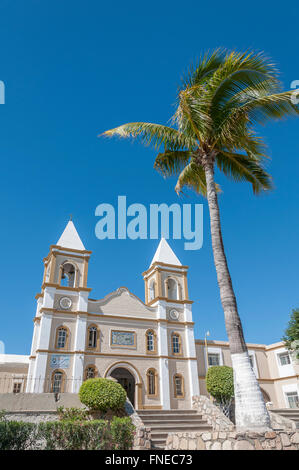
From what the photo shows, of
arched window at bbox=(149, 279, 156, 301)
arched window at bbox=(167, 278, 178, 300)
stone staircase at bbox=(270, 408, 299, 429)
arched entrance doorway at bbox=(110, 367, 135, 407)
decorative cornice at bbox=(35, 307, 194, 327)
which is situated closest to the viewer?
stone staircase at bbox=(270, 408, 299, 429)

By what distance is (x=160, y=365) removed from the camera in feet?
77.7

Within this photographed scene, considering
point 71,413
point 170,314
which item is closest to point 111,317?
point 170,314

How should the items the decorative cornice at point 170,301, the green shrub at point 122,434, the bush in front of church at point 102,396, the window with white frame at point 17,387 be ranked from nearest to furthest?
the green shrub at point 122,434, the bush in front of church at point 102,396, the window with white frame at point 17,387, the decorative cornice at point 170,301

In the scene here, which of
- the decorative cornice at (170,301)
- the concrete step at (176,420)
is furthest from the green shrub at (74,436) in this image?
the decorative cornice at (170,301)

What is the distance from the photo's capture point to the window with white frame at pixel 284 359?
89.2 feet

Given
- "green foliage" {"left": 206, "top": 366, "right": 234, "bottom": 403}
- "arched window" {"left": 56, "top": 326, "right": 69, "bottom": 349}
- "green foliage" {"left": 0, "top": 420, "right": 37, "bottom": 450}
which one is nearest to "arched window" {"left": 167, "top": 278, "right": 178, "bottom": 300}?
"green foliage" {"left": 206, "top": 366, "right": 234, "bottom": 403}

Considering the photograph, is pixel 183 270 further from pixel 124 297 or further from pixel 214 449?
pixel 214 449

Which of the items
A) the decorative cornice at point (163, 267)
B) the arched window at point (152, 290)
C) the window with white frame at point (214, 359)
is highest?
the decorative cornice at point (163, 267)

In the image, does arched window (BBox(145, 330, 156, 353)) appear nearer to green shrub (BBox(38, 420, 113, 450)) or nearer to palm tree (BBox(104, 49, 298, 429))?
green shrub (BBox(38, 420, 113, 450))

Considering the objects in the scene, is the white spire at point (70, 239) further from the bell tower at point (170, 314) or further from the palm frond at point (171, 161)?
the palm frond at point (171, 161)

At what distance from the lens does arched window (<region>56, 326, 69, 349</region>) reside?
21406 millimetres

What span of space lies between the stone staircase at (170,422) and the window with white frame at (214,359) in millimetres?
5967

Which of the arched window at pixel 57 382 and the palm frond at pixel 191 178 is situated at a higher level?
the palm frond at pixel 191 178

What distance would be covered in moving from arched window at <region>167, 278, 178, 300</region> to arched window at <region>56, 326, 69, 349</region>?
9159mm
